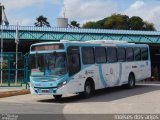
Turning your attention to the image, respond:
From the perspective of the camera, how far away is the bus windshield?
60.8 feet

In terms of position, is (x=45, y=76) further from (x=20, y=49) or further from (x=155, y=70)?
(x=155, y=70)

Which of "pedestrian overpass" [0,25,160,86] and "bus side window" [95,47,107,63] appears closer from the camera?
"bus side window" [95,47,107,63]

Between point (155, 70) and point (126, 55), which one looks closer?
point (126, 55)

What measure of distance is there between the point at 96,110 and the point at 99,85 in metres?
6.22

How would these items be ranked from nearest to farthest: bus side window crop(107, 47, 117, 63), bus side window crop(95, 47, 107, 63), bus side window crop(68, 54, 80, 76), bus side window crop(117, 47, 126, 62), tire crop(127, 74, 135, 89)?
bus side window crop(68, 54, 80, 76) → bus side window crop(95, 47, 107, 63) → bus side window crop(107, 47, 117, 63) → bus side window crop(117, 47, 126, 62) → tire crop(127, 74, 135, 89)

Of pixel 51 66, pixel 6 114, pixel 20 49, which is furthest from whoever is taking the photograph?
pixel 20 49

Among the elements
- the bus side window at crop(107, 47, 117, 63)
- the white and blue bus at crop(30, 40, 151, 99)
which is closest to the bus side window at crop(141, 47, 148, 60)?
the white and blue bus at crop(30, 40, 151, 99)

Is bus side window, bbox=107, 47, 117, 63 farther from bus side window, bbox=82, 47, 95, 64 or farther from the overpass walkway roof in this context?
the overpass walkway roof

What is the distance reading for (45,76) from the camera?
1870 cm

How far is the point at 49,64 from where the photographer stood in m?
18.8

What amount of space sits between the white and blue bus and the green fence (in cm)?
509

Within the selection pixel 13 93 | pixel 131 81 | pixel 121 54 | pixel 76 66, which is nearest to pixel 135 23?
pixel 131 81

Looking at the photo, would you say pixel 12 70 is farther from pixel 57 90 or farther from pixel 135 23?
pixel 135 23

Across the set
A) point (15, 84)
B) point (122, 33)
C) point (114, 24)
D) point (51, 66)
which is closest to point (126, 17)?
point (114, 24)
